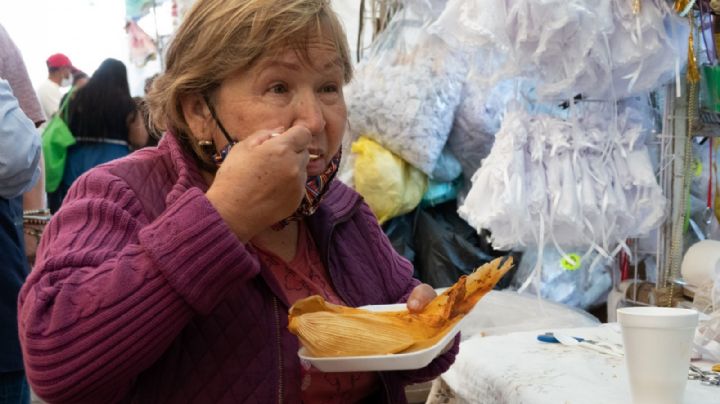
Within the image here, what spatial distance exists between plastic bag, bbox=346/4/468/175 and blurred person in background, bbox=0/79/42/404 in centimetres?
137

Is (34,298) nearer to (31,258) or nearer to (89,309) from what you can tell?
(89,309)

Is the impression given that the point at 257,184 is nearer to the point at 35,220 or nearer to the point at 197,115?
the point at 197,115

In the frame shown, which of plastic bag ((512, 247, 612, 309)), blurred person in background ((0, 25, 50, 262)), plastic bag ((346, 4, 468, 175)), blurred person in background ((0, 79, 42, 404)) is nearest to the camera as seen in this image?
blurred person in background ((0, 79, 42, 404))

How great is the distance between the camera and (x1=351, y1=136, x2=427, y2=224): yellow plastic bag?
2.92 metres

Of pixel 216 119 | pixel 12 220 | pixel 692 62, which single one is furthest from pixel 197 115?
pixel 692 62

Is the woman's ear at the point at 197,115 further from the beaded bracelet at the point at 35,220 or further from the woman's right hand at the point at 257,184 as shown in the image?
the beaded bracelet at the point at 35,220

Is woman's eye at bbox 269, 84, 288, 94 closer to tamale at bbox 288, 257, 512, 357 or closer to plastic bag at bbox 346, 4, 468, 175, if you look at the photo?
tamale at bbox 288, 257, 512, 357

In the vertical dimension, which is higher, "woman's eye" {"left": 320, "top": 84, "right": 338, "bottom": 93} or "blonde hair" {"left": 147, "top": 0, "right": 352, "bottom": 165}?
"blonde hair" {"left": 147, "top": 0, "right": 352, "bottom": 165}

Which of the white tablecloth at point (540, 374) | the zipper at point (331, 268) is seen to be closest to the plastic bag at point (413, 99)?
the white tablecloth at point (540, 374)

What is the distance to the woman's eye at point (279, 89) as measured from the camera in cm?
111

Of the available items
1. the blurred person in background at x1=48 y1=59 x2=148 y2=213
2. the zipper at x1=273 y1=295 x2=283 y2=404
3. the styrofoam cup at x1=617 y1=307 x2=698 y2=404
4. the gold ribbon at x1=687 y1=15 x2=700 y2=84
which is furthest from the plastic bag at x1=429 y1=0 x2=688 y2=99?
the blurred person in background at x1=48 y1=59 x2=148 y2=213

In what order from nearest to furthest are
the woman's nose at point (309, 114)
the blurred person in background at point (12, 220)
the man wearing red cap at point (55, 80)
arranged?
the woman's nose at point (309, 114), the blurred person in background at point (12, 220), the man wearing red cap at point (55, 80)

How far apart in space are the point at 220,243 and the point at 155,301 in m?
0.10

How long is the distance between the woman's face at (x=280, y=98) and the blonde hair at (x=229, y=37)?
14mm
